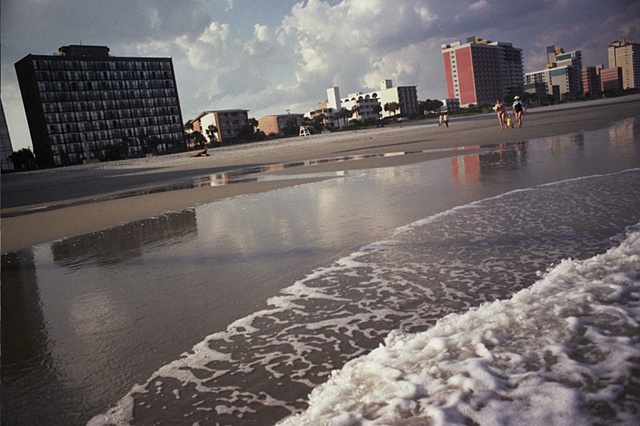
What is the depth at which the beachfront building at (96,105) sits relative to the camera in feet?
379

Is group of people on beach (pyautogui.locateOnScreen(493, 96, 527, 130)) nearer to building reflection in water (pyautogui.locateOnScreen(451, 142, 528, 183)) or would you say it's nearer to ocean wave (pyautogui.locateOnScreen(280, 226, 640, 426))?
building reflection in water (pyautogui.locateOnScreen(451, 142, 528, 183))

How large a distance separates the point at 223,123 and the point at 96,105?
116ft

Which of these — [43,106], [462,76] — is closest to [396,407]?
[43,106]

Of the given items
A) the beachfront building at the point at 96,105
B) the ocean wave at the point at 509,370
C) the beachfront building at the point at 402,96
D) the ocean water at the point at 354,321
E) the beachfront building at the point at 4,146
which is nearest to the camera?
the ocean wave at the point at 509,370

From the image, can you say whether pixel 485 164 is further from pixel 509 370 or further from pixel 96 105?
pixel 96 105

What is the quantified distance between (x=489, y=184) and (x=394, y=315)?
20.8ft

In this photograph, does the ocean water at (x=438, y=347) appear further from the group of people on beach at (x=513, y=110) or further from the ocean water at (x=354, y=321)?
the group of people on beach at (x=513, y=110)

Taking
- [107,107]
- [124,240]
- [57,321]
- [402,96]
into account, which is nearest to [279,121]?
[107,107]

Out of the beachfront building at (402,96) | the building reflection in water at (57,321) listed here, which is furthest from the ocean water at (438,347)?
the beachfront building at (402,96)

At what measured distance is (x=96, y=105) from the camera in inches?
4860

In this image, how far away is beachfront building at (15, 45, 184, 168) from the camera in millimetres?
115500

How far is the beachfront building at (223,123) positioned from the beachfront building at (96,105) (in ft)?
32.4

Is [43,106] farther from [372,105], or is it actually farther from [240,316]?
[240,316]

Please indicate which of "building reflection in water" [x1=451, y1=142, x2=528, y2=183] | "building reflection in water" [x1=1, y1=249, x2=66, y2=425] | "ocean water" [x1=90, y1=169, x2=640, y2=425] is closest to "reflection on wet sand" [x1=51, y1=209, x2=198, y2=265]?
"building reflection in water" [x1=1, y1=249, x2=66, y2=425]
